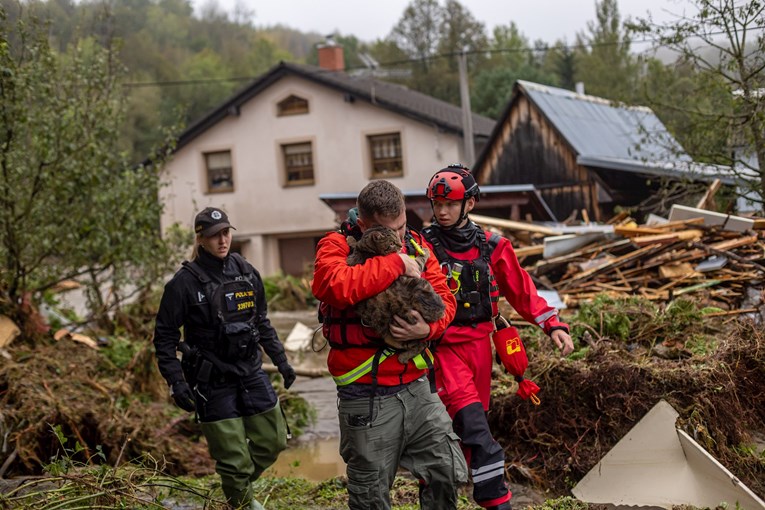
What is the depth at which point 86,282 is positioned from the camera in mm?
10703

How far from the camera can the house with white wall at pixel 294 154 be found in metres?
28.4

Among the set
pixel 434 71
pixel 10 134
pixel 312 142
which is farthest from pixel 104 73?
pixel 434 71

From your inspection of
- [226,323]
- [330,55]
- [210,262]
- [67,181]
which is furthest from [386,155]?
[226,323]

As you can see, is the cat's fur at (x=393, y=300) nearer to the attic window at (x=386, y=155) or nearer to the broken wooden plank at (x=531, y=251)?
the broken wooden plank at (x=531, y=251)

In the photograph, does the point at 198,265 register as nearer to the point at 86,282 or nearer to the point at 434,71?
the point at 86,282

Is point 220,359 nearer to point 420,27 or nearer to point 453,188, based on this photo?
point 453,188

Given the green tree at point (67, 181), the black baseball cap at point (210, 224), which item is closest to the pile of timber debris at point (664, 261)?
the black baseball cap at point (210, 224)

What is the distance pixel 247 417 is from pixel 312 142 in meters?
25.0

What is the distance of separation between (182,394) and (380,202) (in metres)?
1.92

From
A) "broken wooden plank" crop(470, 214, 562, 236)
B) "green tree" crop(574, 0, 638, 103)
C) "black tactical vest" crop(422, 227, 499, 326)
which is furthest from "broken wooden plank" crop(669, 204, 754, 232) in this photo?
"green tree" crop(574, 0, 638, 103)

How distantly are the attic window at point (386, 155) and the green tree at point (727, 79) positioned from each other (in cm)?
1859

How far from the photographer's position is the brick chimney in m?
34.1

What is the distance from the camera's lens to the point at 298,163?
3005 centimetres

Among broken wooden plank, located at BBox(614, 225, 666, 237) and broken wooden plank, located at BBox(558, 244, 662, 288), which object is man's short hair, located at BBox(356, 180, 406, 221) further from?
broken wooden plank, located at BBox(614, 225, 666, 237)
